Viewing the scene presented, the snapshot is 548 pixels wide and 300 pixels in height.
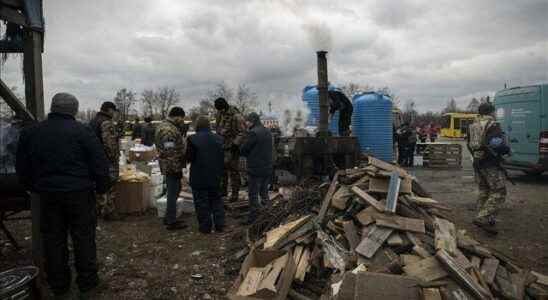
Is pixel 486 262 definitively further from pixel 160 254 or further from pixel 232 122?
pixel 232 122

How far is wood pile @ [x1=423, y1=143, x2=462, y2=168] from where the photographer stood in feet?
47.5

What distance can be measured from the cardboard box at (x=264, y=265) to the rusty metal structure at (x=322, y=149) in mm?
4339

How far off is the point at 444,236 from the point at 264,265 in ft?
6.72

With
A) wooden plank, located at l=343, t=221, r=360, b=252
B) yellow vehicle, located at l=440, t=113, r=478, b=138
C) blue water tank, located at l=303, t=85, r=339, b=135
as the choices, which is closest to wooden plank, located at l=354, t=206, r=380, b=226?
wooden plank, located at l=343, t=221, r=360, b=252

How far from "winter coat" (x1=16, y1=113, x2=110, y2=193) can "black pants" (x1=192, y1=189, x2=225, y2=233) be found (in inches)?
87.3

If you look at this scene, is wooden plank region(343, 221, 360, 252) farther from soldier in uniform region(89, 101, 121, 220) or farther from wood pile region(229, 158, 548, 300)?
soldier in uniform region(89, 101, 121, 220)

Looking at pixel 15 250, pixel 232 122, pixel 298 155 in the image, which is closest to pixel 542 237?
pixel 298 155

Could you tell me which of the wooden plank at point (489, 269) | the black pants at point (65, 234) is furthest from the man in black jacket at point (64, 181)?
the wooden plank at point (489, 269)

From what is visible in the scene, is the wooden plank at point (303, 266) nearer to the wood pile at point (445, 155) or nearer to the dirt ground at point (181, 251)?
the dirt ground at point (181, 251)

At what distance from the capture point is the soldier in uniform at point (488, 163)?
19.5 ft

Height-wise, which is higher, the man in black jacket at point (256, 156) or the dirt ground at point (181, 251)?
the man in black jacket at point (256, 156)

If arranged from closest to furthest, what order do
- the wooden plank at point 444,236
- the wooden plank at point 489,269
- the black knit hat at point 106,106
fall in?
the wooden plank at point 489,269 < the wooden plank at point 444,236 < the black knit hat at point 106,106

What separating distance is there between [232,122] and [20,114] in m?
3.90

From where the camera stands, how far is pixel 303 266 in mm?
4176
